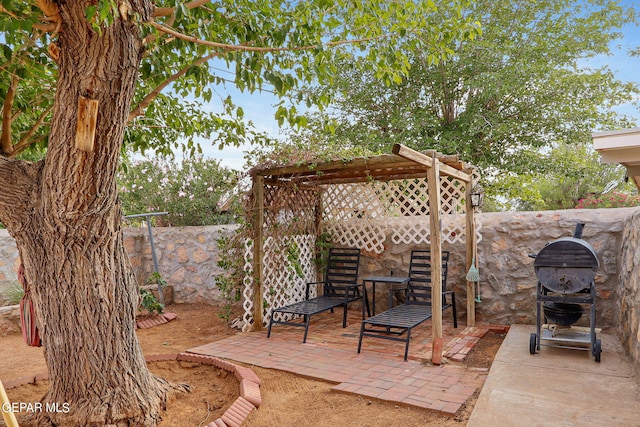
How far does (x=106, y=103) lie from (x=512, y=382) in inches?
121

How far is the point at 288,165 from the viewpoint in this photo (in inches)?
181

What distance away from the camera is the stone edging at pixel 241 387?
7.93 feet

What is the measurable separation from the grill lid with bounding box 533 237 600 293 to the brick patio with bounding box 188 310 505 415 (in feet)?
3.08

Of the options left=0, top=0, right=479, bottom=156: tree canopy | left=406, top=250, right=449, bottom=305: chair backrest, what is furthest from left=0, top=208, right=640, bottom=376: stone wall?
left=0, top=0, right=479, bottom=156: tree canopy

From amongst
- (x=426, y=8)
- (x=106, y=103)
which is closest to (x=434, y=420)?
(x=106, y=103)

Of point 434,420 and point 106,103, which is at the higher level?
point 106,103

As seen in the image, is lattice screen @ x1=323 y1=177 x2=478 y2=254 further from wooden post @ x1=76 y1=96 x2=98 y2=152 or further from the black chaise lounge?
wooden post @ x1=76 y1=96 x2=98 y2=152

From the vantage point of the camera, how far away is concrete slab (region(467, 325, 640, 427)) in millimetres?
2357

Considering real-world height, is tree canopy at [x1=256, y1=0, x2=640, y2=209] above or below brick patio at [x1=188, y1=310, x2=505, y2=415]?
above

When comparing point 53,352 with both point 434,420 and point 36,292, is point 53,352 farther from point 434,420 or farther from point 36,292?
point 434,420

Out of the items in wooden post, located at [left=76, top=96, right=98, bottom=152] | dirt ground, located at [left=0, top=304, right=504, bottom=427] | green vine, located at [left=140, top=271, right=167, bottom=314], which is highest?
wooden post, located at [left=76, top=96, right=98, bottom=152]

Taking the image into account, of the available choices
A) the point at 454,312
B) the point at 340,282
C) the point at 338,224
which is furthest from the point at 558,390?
the point at 338,224

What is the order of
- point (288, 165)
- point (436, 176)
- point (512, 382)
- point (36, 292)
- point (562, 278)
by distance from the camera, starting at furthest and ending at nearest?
point (288, 165), point (436, 176), point (562, 278), point (512, 382), point (36, 292)

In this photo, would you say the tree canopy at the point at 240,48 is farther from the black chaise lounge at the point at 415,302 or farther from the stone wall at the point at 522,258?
the stone wall at the point at 522,258
